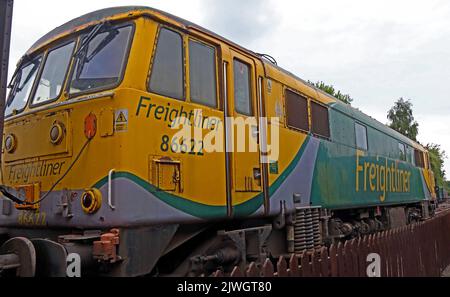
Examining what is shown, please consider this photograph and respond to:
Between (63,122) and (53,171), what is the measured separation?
51cm

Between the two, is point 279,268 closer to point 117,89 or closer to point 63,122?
point 117,89

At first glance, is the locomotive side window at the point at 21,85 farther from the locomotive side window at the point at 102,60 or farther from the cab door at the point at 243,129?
the cab door at the point at 243,129

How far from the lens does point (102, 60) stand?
4.51 metres

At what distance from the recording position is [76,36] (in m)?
4.90

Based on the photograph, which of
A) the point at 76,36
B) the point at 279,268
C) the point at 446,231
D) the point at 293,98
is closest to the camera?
the point at 279,268

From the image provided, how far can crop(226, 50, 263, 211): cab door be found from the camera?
16.9 feet

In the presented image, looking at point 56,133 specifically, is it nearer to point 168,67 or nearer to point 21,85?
point 168,67

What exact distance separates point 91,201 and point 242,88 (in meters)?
2.44

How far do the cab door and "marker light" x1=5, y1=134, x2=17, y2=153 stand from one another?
96.0 inches

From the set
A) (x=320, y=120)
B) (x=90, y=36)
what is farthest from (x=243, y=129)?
(x=320, y=120)

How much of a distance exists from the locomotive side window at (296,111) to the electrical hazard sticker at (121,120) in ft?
10.1

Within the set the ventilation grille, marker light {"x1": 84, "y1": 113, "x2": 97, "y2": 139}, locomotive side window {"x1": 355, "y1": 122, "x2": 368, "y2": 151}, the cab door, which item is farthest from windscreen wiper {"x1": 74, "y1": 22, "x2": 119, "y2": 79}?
locomotive side window {"x1": 355, "y1": 122, "x2": 368, "y2": 151}

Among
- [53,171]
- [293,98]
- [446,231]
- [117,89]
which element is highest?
[293,98]

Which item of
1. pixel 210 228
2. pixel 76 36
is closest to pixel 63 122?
pixel 76 36
